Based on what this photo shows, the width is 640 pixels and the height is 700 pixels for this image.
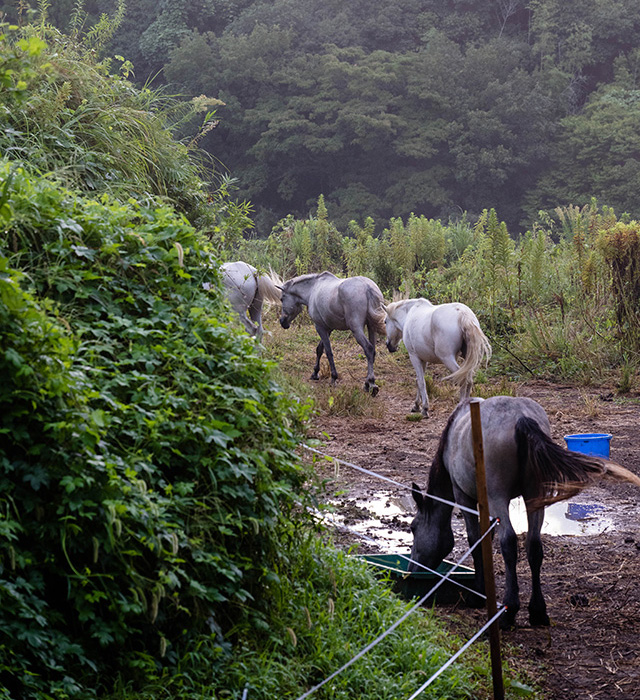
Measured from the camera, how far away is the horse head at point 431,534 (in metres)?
4.58

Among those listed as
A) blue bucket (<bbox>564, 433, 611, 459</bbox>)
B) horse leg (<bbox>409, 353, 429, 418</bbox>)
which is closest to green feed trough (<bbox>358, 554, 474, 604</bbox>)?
blue bucket (<bbox>564, 433, 611, 459</bbox>)

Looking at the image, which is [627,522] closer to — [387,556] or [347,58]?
[387,556]

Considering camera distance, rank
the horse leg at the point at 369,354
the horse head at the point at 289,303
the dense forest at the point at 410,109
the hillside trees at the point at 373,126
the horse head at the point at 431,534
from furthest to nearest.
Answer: the hillside trees at the point at 373,126, the dense forest at the point at 410,109, the horse head at the point at 289,303, the horse leg at the point at 369,354, the horse head at the point at 431,534

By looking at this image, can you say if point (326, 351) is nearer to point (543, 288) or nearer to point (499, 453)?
point (543, 288)

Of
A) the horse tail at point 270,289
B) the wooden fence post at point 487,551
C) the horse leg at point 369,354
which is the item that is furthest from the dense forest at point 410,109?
the wooden fence post at point 487,551

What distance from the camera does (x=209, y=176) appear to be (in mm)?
6418

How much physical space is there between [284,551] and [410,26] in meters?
40.4

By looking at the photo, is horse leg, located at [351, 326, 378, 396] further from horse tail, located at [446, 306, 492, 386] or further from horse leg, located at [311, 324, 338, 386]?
horse tail, located at [446, 306, 492, 386]

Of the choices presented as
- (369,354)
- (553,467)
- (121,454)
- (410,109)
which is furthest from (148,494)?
(410,109)

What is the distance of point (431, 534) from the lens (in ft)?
15.1

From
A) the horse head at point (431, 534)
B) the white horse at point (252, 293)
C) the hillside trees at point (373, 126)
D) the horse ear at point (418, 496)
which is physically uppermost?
the hillside trees at point (373, 126)

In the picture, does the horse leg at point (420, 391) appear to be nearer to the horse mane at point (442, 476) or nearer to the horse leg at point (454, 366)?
the horse leg at point (454, 366)

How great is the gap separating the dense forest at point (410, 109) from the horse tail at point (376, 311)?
23.3m

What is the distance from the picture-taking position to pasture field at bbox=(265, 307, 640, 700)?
12.5 ft
